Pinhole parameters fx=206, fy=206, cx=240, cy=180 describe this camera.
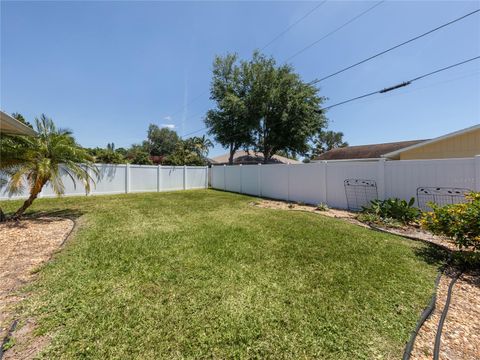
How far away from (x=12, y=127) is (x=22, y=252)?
156 inches

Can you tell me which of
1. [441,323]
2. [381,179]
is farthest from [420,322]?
[381,179]

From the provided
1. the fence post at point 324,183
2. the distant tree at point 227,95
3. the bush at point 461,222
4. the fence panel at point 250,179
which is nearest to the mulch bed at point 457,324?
the bush at point 461,222

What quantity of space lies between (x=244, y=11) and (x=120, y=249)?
9.88 meters

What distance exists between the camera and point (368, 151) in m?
18.3

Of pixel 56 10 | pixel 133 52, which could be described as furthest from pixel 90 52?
pixel 56 10

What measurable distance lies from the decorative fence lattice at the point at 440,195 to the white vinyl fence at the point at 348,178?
90 mm

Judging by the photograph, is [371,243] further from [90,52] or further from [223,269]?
[90,52]

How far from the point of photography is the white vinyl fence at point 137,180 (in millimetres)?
10823

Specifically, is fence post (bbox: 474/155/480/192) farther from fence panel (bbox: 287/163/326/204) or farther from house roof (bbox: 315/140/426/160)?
house roof (bbox: 315/140/426/160)

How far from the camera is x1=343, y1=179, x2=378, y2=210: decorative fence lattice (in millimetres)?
7162

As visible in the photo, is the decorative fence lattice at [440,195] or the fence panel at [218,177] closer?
the decorative fence lattice at [440,195]

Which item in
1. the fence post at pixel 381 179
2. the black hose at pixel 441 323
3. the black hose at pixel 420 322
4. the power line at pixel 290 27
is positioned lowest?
the black hose at pixel 441 323

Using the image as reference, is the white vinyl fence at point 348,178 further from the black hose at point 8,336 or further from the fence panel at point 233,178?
the black hose at point 8,336

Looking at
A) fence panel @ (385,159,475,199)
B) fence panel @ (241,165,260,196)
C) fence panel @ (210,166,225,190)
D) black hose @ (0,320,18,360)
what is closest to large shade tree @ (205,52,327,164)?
fence panel @ (210,166,225,190)
